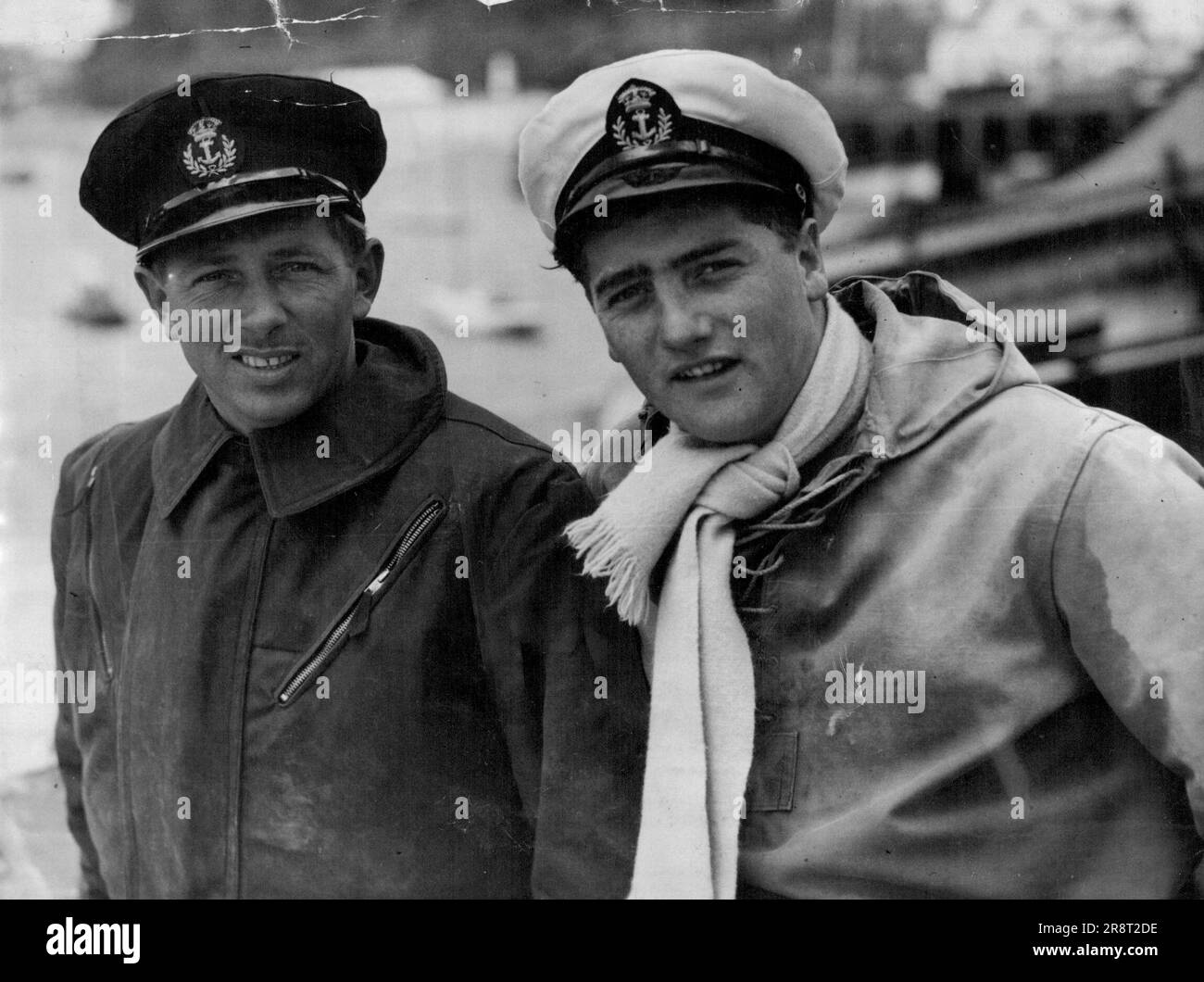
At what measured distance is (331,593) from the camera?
2.69 m

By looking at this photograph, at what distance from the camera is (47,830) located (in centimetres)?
298

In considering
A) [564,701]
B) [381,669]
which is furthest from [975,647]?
[381,669]

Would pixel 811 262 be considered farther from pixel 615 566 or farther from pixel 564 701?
pixel 564 701

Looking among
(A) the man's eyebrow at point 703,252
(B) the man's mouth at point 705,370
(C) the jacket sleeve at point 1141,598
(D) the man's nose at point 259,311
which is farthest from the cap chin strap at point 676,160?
(C) the jacket sleeve at point 1141,598

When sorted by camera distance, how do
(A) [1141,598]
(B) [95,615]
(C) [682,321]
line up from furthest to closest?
(B) [95,615] < (C) [682,321] < (A) [1141,598]

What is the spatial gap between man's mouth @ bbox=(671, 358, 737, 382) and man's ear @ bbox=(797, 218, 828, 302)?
23 centimetres

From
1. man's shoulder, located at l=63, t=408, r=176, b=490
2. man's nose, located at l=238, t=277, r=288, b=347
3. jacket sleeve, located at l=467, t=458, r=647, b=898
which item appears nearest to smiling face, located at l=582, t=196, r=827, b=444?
jacket sleeve, located at l=467, t=458, r=647, b=898

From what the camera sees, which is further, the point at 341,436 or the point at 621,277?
the point at 341,436

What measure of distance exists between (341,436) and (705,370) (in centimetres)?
79

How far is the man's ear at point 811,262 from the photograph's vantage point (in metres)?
2.59

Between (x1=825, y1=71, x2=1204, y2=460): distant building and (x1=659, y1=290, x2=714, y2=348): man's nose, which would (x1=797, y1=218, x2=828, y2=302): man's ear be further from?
(x1=659, y1=290, x2=714, y2=348): man's nose

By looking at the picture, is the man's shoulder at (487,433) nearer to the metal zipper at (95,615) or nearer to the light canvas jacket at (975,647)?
the light canvas jacket at (975,647)
